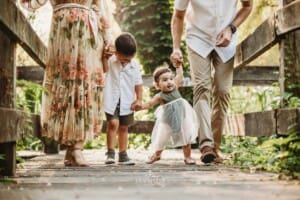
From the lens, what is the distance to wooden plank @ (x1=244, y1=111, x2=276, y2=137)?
3994 mm

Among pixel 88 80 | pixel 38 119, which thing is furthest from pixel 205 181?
pixel 38 119

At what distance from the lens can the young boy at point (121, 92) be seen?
5.75 metres

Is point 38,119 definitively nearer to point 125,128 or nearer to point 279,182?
point 125,128

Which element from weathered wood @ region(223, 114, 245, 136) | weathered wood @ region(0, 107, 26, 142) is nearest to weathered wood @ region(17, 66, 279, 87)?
weathered wood @ region(223, 114, 245, 136)

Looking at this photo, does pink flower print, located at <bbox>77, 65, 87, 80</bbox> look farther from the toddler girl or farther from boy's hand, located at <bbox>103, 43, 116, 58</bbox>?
the toddler girl

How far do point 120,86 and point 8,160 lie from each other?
2.30 meters

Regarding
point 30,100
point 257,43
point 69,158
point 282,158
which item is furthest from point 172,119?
point 282,158

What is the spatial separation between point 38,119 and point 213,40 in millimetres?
1542

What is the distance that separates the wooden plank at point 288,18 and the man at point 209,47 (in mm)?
1107

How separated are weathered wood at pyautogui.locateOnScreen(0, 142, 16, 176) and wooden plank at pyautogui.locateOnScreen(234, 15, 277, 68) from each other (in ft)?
5.90

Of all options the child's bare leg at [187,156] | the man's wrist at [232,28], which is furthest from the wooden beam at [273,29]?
the child's bare leg at [187,156]

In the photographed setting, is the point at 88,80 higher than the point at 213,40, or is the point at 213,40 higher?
the point at 213,40

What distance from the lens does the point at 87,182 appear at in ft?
11.0

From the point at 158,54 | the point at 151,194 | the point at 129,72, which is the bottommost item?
the point at 151,194
